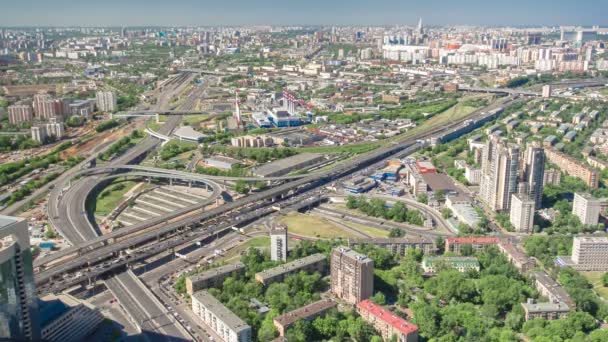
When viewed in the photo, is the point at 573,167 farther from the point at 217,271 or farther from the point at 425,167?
the point at 217,271

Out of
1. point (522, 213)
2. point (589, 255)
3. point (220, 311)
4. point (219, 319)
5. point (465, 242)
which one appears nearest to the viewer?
point (219, 319)

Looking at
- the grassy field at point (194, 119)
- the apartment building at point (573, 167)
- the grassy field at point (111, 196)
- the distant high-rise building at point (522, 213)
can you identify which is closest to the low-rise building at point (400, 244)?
the distant high-rise building at point (522, 213)

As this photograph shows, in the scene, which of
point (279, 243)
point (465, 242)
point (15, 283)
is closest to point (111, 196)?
point (279, 243)

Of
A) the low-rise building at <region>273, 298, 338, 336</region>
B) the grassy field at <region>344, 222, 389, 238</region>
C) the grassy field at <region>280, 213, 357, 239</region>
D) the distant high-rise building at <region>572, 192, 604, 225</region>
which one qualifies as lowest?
the grassy field at <region>344, 222, 389, 238</region>

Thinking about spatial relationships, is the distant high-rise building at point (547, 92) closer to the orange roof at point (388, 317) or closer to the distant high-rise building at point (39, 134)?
the distant high-rise building at point (39, 134)

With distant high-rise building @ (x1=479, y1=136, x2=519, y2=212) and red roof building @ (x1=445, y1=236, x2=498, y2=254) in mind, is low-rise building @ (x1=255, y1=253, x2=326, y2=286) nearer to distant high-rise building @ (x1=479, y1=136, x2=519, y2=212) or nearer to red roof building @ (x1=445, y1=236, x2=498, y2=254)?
red roof building @ (x1=445, y1=236, x2=498, y2=254)

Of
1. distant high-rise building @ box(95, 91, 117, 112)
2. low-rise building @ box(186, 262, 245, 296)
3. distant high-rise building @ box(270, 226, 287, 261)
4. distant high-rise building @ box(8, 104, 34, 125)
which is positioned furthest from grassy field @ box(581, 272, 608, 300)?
distant high-rise building @ box(95, 91, 117, 112)
